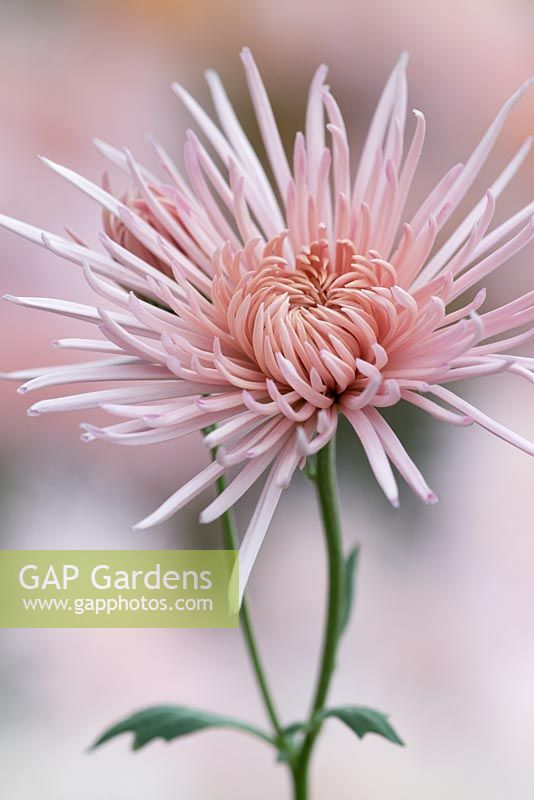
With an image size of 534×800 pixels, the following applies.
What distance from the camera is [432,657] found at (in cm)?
74

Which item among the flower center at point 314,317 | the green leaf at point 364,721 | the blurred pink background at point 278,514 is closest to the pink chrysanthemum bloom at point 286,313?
the flower center at point 314,317

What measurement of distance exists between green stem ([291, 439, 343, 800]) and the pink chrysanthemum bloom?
0.08ft

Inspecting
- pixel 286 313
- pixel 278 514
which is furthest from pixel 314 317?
pixel 278 514

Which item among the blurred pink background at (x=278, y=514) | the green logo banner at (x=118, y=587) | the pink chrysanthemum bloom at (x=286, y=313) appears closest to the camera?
the pink chrysanthemum bloom at (x=286, y=313)

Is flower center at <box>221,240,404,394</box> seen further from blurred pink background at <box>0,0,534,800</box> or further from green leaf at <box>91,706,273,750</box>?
blurred pink background at <box>0,0,534,800</box>

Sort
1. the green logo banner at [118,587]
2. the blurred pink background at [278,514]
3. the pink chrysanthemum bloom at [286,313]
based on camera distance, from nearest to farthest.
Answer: the pink chrysanthemum bloom at [286,313], the green logo banner at [118,587], the blurred pink background at [278,514]

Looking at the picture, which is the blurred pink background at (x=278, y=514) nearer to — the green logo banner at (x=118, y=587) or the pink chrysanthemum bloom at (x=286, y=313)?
the green logo banner at (x=118, y=587)

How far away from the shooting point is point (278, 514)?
0.82 metres

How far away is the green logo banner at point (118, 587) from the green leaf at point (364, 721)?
0.18 feet

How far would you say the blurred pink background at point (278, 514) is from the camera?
682 mm

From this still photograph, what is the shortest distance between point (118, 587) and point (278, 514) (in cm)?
47

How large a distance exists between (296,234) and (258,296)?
1.8 inches

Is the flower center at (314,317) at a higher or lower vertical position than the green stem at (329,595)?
higher

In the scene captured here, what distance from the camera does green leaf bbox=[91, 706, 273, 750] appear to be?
0.36m
